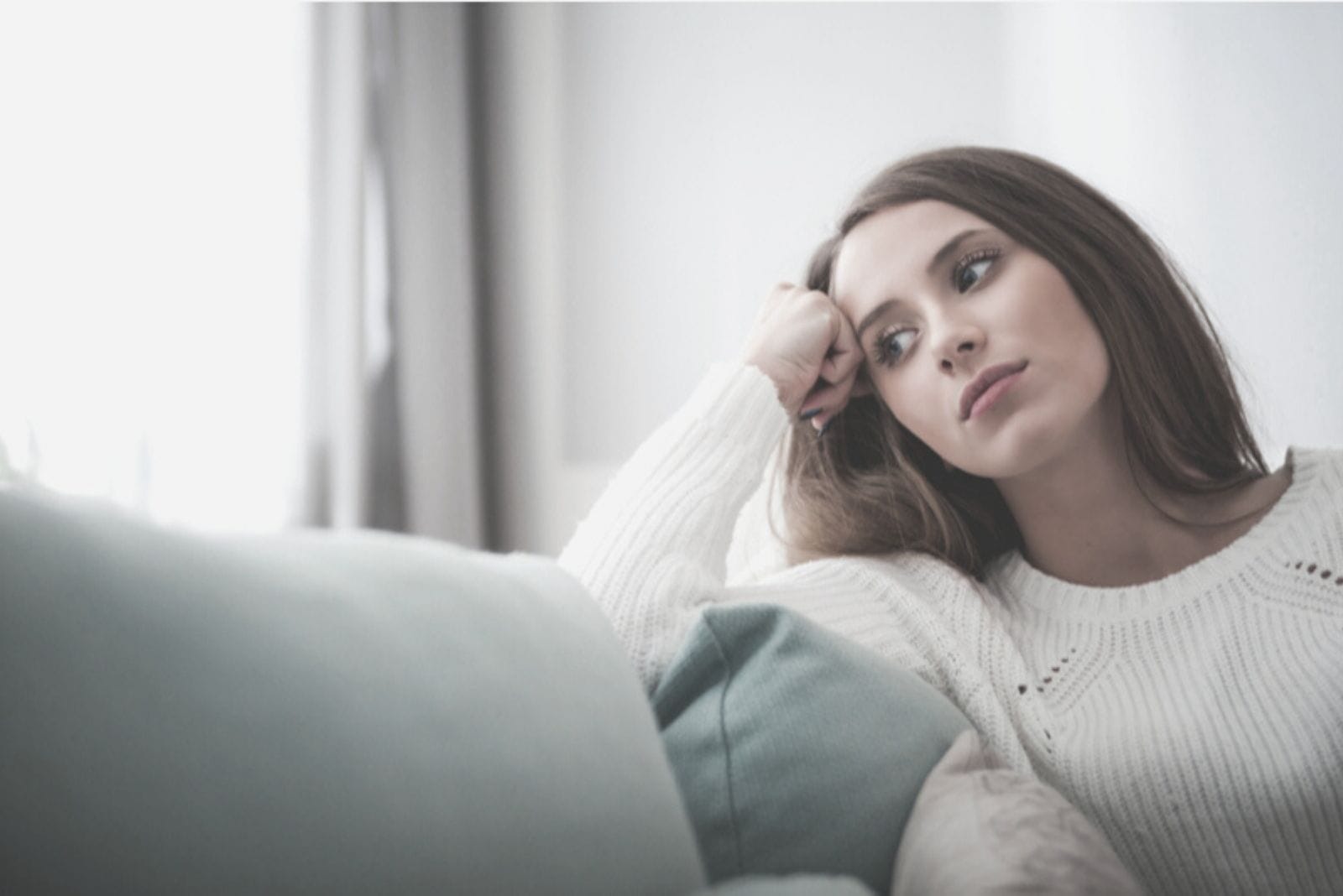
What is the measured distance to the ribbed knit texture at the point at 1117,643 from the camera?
2.85ft

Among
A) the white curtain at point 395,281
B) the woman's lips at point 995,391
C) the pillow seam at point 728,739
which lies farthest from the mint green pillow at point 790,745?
the white curtain at point 395,281

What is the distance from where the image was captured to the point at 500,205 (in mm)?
3002

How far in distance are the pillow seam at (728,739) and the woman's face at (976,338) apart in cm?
47

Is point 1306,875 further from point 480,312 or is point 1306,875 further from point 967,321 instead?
point 480,312

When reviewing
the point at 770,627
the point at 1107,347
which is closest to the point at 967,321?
the point at 1107,347

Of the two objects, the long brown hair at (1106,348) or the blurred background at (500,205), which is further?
the blurred background at (500,205)

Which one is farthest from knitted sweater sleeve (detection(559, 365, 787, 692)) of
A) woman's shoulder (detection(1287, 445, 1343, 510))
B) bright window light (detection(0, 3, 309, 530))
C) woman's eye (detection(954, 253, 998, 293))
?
bright window light (detection(0, 3, 309, 530))

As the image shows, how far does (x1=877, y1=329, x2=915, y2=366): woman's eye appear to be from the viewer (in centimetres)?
114

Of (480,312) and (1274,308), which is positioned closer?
(1274,308)

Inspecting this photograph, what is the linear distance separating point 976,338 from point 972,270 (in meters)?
0.09

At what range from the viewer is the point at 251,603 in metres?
0.42

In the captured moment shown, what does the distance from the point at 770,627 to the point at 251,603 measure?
0.37 m

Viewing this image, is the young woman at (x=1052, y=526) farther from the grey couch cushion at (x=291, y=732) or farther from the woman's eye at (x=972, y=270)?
the grey couch cushion at (x=291, y=732)

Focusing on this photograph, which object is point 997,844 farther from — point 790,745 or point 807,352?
point 807,352
